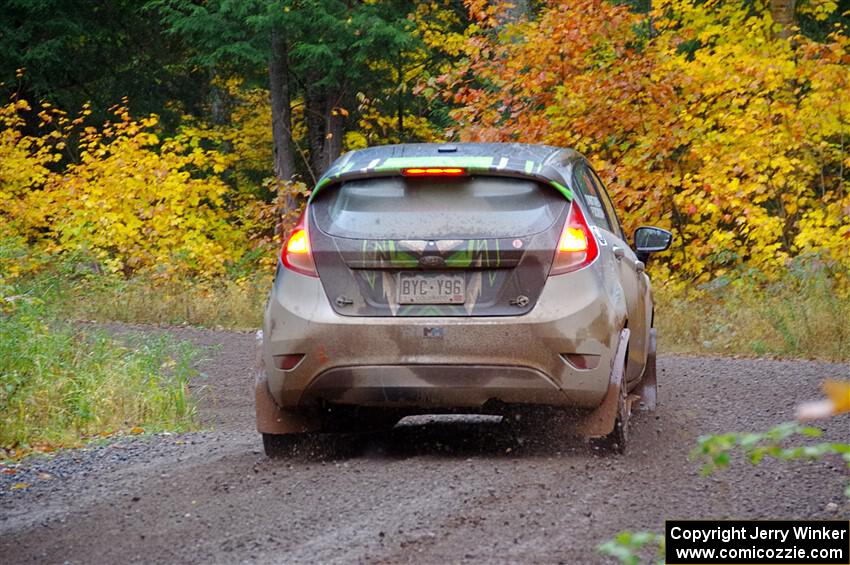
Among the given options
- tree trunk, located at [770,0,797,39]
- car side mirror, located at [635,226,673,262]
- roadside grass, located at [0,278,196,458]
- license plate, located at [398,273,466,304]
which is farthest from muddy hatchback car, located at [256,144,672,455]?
tree trunk, located at [770,0,797,39]

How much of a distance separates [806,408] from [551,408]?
502 centimetres

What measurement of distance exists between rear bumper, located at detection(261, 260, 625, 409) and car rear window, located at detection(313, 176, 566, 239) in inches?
14.7

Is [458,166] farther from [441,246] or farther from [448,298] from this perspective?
[448,298]

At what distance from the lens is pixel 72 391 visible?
9828 millimetres

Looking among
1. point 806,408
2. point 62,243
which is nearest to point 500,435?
point 806,408

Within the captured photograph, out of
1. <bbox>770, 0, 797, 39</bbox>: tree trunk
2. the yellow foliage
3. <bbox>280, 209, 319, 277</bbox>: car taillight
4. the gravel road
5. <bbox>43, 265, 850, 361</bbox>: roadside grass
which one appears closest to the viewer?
the gravel road

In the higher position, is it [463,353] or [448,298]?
[448,298]

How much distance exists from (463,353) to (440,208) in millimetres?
788

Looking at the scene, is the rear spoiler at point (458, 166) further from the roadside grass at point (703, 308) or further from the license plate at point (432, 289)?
the roadside grass at point (703, 308)

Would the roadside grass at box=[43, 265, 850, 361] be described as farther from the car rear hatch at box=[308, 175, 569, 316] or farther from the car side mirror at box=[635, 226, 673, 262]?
the car rear hatch at box=[308, 175, 569, 316]

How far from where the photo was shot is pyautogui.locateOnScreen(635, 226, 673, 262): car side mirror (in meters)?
8.74

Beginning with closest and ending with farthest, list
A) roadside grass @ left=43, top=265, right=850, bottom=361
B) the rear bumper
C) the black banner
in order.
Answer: the black banner → the rear bumper → roadside grass @ left=43, top=265, right=850, bottom=361

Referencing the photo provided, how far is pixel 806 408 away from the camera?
7.06 feet

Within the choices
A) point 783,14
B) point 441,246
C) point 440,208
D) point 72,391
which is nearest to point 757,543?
point 441,246
